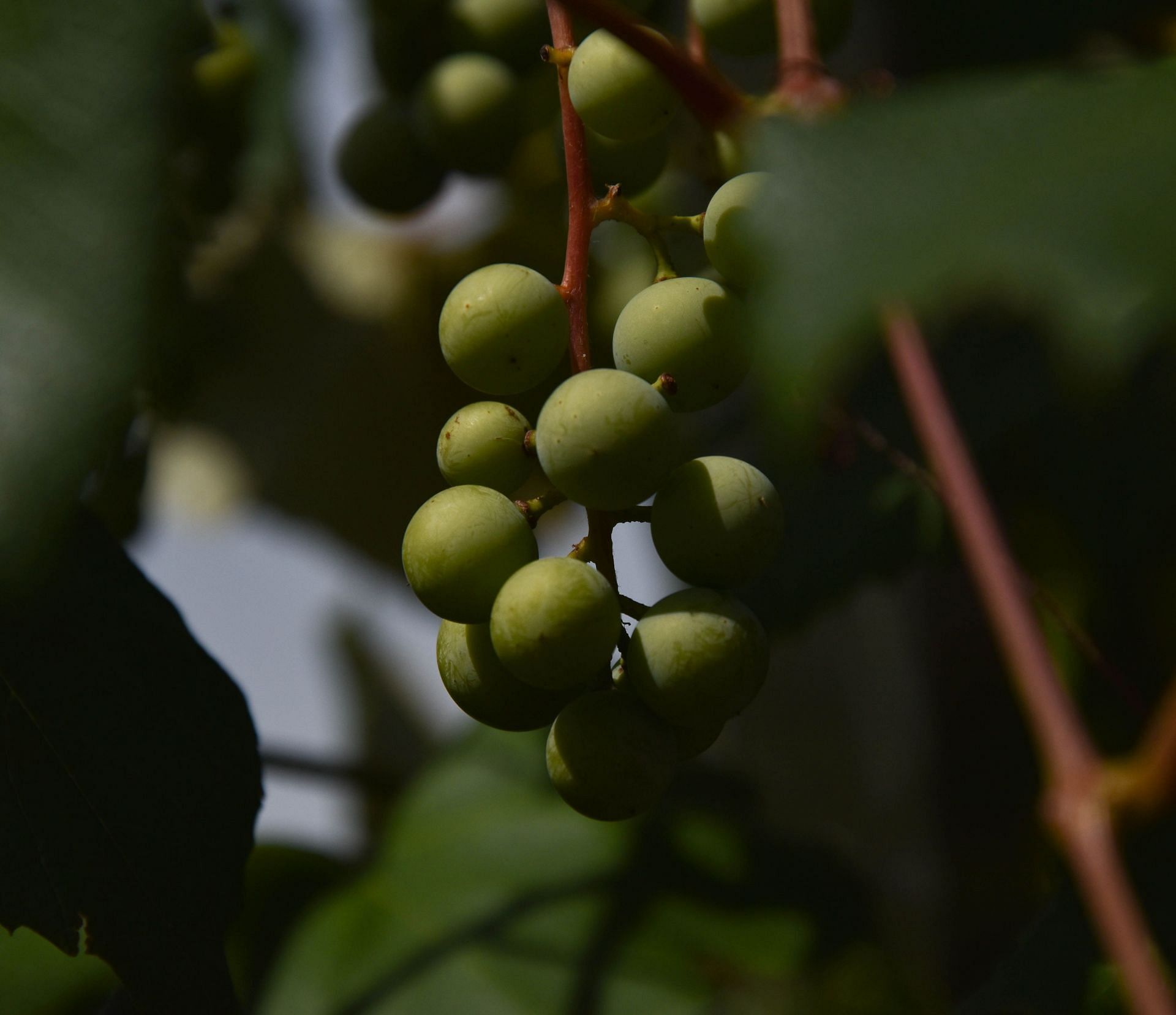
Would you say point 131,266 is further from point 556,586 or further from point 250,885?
point 250,885

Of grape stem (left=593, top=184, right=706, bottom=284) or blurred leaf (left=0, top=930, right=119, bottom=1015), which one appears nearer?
grape stem (left=593, top=184, right=706, bottom=284)

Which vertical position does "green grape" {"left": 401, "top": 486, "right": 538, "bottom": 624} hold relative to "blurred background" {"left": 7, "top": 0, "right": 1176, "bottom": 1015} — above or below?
above

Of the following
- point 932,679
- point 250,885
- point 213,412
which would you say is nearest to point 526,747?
point 250,885

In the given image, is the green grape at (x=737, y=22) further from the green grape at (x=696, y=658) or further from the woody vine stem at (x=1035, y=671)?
the green grape at (x=696, y=658)

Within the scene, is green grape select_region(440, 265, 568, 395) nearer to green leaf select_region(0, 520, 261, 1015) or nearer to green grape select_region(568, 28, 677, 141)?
green grape select_region(568, 28, 677, 141)

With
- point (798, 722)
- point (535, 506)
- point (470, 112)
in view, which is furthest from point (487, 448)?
point (798, 722)

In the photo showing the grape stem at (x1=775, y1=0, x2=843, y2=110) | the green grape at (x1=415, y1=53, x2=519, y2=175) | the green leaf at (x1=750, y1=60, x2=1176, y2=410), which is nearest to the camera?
the green leaf at (x1=750, y1=60, x2=1176, y2=410)

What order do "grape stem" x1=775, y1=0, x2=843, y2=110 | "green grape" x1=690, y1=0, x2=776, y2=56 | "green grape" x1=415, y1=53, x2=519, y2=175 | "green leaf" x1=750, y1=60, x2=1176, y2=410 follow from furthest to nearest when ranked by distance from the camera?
"green grape" x1=415, y1=53, x2=519, y2=175 < "green grape" x1=690, y1=0, x2=776, y2=56 < "grape stem" x1=775, y1=0, x2=843, y2=110 < "green leaf" x1=750, y1=60, x2=1176, y2=410

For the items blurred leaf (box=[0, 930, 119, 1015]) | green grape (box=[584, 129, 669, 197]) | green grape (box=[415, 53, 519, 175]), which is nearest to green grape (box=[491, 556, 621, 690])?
green grape (box=[584, 129, 669, 197])
